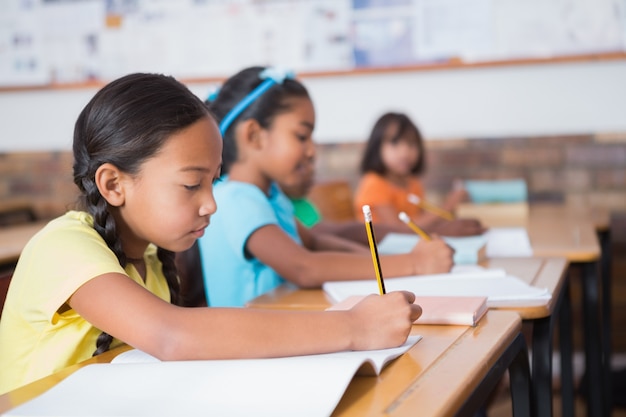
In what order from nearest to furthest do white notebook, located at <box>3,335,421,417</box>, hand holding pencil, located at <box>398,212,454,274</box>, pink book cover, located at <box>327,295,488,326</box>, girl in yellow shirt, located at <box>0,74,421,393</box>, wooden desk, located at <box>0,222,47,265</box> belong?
white notebook, located at <box>3,335,421,417</box> < girl in yellow shirt, located at <box>0,74,421,393</box> < pink book cover, located at <box>327,295,488,326</box> < hand holding pencil, located at <box>398,212,454,274</box> < wooden desk, located at <box>0,222,47,265</box>

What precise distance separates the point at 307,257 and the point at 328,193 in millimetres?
1479

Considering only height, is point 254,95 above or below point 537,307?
above

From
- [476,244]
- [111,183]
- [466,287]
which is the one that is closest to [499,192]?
[476,244]

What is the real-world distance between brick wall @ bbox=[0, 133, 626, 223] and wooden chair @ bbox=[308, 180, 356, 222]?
40 cm

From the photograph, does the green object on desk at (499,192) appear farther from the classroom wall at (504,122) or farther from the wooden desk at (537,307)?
the wooden desk at (537,307)

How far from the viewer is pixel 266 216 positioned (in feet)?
5.64

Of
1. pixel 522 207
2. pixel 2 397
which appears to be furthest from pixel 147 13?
pixel 2 397

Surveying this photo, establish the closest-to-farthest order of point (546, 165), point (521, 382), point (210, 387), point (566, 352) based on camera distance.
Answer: point (210, 387), point (521, 382), point (566, 352), point (546, 165)

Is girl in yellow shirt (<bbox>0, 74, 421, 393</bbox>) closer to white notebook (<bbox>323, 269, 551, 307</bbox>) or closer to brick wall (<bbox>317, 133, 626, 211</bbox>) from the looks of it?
white notebook (<bbox>323, 269, 551, 307</bbox>)

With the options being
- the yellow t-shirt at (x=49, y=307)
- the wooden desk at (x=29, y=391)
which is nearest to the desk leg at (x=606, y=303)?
the yellow t-shirt at (x=49, y=307)

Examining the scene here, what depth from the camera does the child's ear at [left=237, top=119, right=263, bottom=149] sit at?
1929 mm

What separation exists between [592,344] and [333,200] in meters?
1.06

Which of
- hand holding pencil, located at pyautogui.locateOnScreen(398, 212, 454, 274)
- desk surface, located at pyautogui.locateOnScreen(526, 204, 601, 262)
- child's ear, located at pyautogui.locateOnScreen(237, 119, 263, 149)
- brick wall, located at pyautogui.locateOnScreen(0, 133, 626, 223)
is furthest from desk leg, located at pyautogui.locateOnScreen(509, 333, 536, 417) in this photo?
brick wall, located at pyautogui.locateOnScreen(0, 133, 626, 223)

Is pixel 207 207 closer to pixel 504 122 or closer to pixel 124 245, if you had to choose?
pixel 124 245
